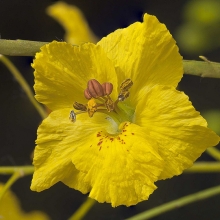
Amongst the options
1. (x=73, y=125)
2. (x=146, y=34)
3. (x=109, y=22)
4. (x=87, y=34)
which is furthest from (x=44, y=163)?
(x=109, y=22)

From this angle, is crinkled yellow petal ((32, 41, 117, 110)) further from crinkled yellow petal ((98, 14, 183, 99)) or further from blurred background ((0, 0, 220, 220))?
blurred background ((0, 0, 220, 220))

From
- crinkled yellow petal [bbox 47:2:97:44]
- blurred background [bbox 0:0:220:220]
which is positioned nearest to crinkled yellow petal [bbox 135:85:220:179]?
crinkled yellow petal [bbox 47:2:97:44]

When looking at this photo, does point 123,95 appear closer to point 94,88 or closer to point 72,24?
point 94,88

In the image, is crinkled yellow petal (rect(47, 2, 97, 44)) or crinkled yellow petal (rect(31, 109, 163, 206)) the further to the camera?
crinkled yellow petal (rect(47, 2, 97, 44))

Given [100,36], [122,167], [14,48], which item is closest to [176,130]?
[122,167]

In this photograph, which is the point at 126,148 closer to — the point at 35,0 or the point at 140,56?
the point at 140,56

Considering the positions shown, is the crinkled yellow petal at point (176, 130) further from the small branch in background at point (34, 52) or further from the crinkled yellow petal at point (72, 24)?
the crinkled yellow petal at point (72, 24)
